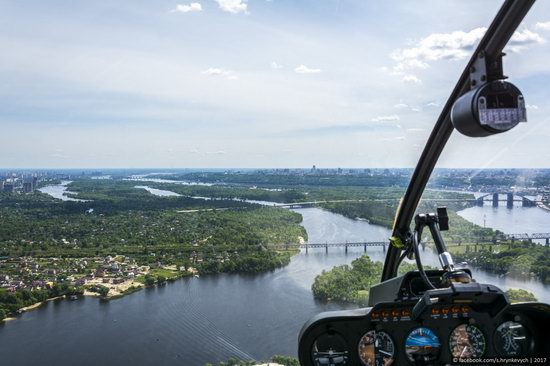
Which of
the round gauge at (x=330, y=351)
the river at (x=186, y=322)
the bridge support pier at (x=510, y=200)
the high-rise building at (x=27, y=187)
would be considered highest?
the bridge support pier at (x=510, y=200)

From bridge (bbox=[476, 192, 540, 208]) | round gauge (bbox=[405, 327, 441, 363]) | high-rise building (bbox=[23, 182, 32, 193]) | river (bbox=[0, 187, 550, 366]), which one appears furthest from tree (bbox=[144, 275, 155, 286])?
high-rise building (bbox=[23, 182, 32, 193])

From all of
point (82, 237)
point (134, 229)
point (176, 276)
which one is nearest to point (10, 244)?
point (82, 237)

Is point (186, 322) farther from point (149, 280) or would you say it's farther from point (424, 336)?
point (424, 336)

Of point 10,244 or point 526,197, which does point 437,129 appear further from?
point 10,244

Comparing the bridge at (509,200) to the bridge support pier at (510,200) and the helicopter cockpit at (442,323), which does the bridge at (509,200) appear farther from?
the helicopter cockpit at (442,323)

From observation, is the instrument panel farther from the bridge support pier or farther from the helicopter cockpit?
the bridge support pier

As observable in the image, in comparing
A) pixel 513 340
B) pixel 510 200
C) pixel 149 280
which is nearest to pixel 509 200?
pixel 510 200

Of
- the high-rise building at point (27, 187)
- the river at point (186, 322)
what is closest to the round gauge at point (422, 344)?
the river at point (186, 322)

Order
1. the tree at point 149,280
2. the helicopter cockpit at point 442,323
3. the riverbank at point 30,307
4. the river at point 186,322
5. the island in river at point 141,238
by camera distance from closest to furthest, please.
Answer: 1. the helicopter cockpit at point 442,323
2. the river at point 186,322
3. the riverbank at point 30,307
4. the island in river at point 141,238
5. the tree at point 149,280
